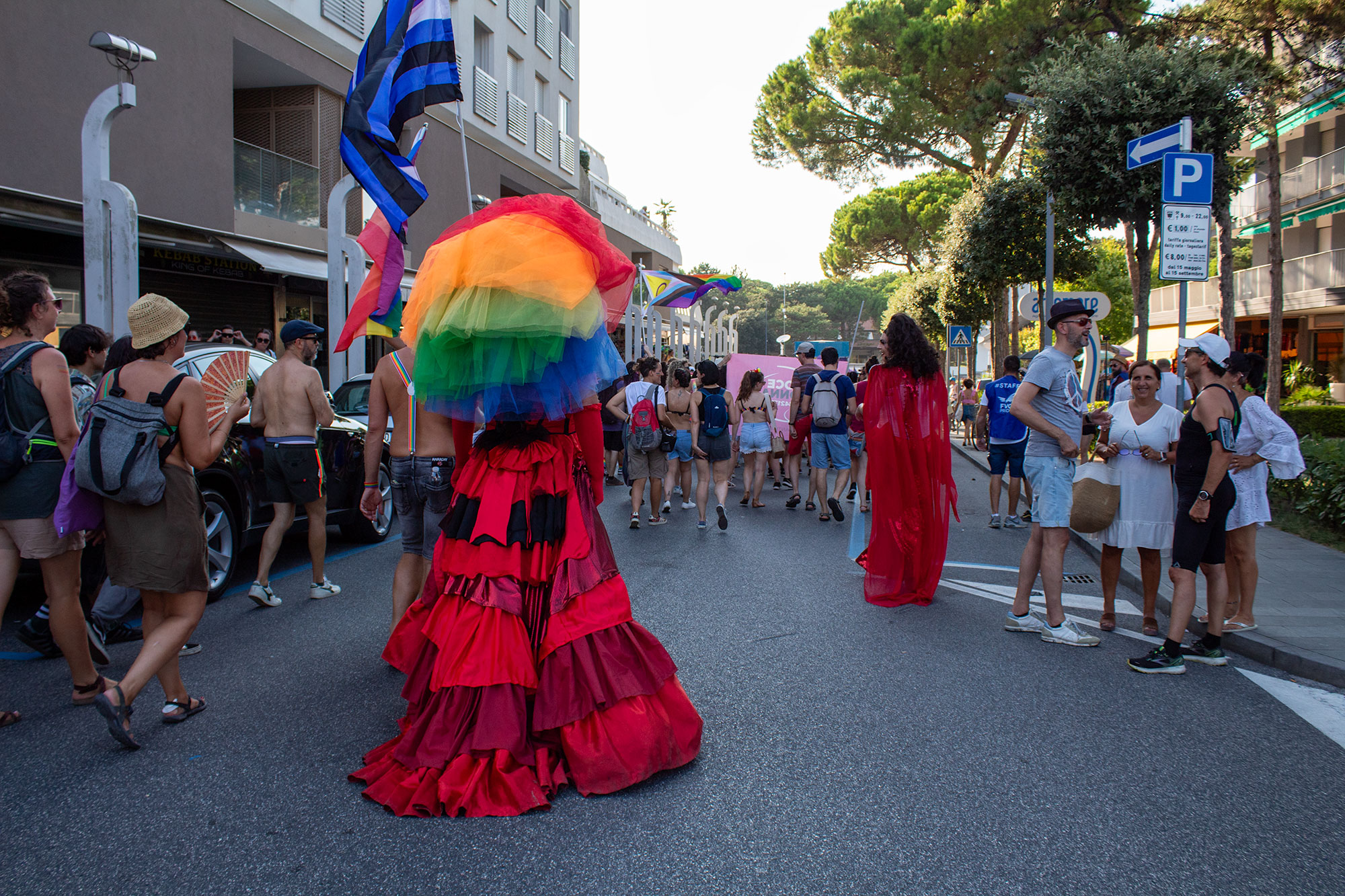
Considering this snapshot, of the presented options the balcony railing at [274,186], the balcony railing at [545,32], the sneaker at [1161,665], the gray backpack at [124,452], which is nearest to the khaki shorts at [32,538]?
the gray backpack at [124,452]

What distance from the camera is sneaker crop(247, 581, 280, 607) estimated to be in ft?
18.9

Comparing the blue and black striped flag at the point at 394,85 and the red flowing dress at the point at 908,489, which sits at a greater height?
the blue and black striped flag at the point at 394,85

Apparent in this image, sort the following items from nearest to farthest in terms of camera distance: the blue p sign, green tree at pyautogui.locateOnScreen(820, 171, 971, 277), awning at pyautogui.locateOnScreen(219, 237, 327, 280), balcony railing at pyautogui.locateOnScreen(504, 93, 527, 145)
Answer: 1. the blue p sign
2. awning at pyautogui.locateOnScreen(219, 237, 327, 280)
3. balcony railing at pyautogui.locateOnScreen(504, 93, 527, 145)
4. green tree at pyautogui.locateOnScreen(820, 171, 971, 277)

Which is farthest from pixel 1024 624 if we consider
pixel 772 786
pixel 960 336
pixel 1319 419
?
pixel 1319 419

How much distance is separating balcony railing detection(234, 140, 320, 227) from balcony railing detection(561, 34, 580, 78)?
1354 centimetres

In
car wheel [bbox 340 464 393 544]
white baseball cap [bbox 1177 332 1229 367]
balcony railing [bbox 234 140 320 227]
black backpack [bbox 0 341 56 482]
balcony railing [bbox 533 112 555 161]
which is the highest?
balcony railing [bbox 533 112 555 161]

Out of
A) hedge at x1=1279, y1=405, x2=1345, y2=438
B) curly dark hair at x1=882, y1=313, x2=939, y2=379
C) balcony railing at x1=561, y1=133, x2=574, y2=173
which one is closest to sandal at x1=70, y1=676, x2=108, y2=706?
curly dark hair at x1=882, y1=313, x2=939, y2=379

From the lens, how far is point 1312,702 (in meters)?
4.29

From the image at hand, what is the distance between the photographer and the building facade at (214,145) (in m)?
11.0

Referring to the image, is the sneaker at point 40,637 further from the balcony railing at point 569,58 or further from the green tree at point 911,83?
the balcony railing at point 569,58

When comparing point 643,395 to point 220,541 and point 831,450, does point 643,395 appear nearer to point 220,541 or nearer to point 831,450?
point 831,450

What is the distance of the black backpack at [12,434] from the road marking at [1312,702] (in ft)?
19.3

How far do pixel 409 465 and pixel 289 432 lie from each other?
5.95ft

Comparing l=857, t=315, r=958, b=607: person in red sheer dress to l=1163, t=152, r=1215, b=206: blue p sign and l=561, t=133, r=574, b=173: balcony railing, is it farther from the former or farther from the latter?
l=561, t=133, r=574, b=173: balcony railing
